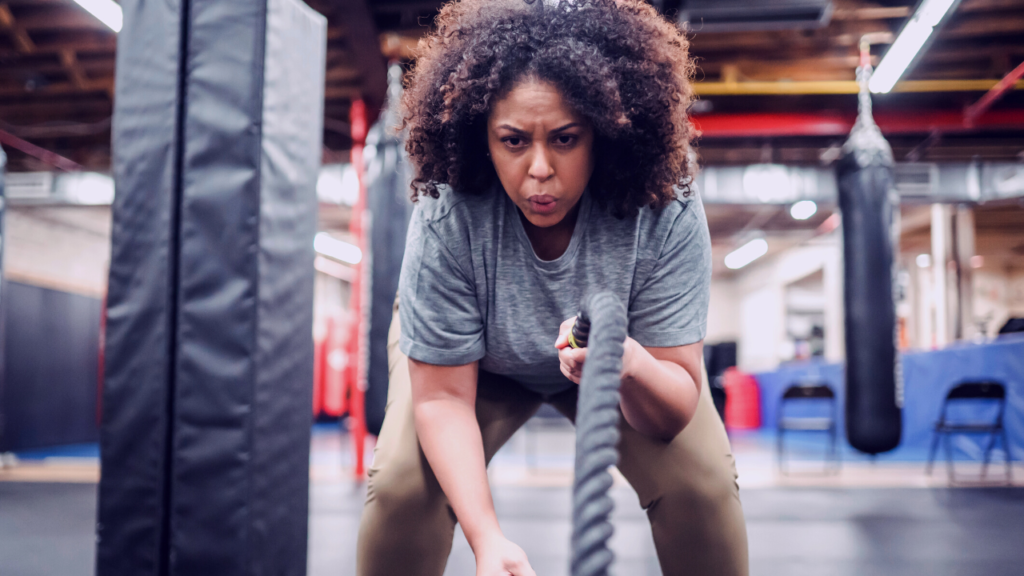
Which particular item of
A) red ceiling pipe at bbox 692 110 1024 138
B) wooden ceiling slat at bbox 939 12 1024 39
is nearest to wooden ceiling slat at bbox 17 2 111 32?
red ceiling pipe at bbox 692 110 1024 138

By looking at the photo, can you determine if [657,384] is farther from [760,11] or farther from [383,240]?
[760,11]

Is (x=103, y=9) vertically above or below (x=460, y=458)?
above

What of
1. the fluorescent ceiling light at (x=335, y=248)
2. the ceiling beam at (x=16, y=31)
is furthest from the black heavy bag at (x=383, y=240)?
the fluorescent ceiling light at (x=335, y=248)

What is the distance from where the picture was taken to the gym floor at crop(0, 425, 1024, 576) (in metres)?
2.42

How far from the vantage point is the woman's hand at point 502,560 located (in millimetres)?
828

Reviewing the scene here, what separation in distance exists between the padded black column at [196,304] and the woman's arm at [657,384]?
624mm

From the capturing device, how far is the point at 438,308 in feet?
3.59

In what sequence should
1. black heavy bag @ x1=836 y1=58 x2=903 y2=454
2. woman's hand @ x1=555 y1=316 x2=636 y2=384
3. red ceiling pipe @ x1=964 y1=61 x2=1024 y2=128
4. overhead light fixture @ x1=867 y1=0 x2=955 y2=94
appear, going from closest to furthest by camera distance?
woman's hand @ x1=555 y1=316 x2=636 y2=384 → black heavy bag @ x1=836 y1=58 x2=903 y2=454 → overhead light fixture @ x1=867 y1=0 x2=955 y2=94 → red ceiling pipe @ x1=964 y1=61 x2=1024 y2=128

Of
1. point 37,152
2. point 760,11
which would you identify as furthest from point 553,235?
point 37,152

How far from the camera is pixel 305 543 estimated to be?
137 centimetres

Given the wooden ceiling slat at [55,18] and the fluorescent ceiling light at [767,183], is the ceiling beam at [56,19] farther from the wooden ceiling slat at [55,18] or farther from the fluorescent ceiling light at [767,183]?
the fluorescent ceiling light at [767,183]

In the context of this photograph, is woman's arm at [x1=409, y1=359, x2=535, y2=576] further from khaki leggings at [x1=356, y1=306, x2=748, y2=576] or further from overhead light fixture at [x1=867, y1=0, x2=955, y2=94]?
overhead light fixture at [x1=867, y1=0, x2=955, y2=94]

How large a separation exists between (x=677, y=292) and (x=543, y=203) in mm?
277

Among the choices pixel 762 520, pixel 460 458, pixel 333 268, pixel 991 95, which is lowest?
pixel 762 520
